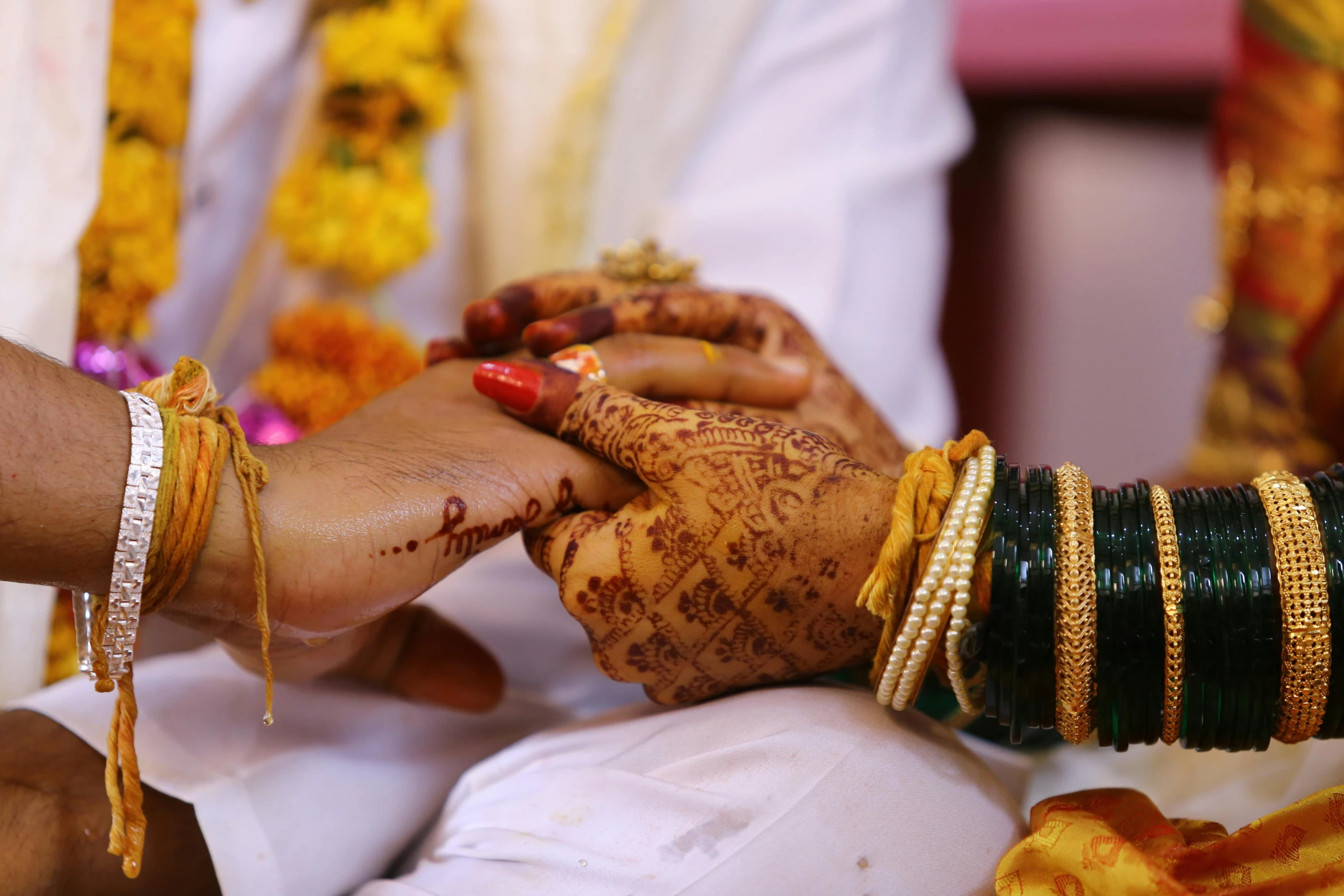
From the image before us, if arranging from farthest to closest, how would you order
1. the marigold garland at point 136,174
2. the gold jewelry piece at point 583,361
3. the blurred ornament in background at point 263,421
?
the blurred ornament in background at point 263,421 < the marigold garland at point 136,174 < the gold jewelry piece at point 583,361

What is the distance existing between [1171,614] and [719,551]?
0.26m

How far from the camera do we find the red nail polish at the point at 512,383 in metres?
0.78

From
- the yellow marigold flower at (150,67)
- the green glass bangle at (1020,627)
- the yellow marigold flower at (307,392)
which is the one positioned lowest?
the yellow marigold flower at (307,392)

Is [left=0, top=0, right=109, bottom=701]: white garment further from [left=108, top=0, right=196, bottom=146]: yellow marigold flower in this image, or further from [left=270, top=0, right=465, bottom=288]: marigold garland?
[left=270, top=0, right=465, bottom=288]: marigold garland

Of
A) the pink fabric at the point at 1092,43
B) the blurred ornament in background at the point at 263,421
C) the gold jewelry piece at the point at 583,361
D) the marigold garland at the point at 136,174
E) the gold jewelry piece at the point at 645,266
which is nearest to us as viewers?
the gold jewelry piece at the point at 583,361

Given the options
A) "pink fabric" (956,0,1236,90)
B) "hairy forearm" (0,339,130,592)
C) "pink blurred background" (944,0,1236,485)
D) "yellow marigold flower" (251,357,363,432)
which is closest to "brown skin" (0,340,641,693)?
"hairy forearm" (0,339,130,592)

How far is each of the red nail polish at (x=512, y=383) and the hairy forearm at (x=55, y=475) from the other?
0.23 meters

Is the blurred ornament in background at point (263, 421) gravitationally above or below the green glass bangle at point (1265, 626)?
below

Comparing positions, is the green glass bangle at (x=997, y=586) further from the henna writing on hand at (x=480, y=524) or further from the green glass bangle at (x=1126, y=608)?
the henna writing on hand at (x=480, y=524)

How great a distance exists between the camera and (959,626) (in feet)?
2.19

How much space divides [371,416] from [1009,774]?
0.56m

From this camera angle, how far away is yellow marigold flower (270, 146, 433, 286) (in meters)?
1.33

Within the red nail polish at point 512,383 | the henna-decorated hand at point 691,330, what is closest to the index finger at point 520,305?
the henna-decorated hand at point 691,330

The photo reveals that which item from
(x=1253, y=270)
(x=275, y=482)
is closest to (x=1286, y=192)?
(x=1253, y=270)
